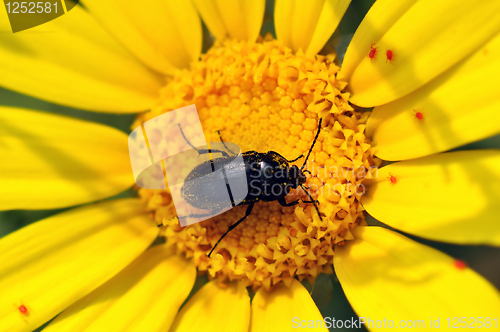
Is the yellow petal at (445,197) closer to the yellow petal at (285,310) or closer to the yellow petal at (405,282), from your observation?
the yellow petal at (405,282)

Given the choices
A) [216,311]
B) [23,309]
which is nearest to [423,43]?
[216,311]

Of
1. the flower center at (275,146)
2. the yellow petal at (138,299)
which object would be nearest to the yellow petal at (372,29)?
the flower center at (275,146)

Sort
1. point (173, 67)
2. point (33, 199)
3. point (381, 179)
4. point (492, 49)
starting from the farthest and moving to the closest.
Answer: point (173, 67), point (33, 199), point (381, 179), point (492, 49)

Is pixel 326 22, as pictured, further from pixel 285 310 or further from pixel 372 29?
pixel 285 310

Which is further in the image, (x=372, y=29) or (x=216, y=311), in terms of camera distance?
(x=216, y=311)

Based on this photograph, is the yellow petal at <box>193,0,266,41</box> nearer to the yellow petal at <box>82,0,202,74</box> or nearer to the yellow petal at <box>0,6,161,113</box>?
the yellow petal at <box>82,0,202,74</box>

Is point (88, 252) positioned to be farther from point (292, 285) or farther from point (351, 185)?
point (351, 185)

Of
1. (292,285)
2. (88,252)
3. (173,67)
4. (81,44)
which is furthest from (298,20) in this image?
(88,252)

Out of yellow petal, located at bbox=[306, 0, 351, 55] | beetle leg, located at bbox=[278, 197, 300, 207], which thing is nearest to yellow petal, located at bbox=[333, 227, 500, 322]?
beetle leg, located at bbox=[278, 197, 300, 207]
